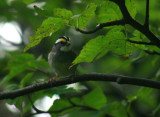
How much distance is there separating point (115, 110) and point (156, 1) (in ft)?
7.49

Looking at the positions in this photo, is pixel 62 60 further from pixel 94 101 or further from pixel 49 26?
pixel 49 26

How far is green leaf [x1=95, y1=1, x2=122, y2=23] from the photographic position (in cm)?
158

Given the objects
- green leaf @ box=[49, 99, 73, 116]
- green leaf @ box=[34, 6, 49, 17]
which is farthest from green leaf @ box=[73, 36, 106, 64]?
green leaf @ box=[49, 99, 73, 116]

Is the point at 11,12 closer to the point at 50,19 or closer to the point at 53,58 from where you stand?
the point at 53,58

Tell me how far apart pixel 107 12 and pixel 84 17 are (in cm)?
18

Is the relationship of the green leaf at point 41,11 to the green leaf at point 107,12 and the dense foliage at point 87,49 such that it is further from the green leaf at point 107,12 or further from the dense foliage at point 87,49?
the green leaf at point 107,12

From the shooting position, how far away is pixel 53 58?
3883 millimetres

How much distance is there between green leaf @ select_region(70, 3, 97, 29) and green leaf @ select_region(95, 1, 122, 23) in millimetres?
117

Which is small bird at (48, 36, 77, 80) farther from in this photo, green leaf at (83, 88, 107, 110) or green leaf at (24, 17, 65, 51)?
green leaf at (24, 17, 65, 51)

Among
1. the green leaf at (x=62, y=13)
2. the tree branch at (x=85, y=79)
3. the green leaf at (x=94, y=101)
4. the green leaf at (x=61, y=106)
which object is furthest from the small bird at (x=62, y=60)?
the green leaf at (x=62, y=13)

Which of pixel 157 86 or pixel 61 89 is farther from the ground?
pixel 61 89

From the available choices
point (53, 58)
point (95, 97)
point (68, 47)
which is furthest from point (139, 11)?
point (95, 97)

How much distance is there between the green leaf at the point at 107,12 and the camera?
62.0 inches

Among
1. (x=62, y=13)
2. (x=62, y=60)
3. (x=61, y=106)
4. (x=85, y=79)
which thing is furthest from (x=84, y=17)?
(x=62, y=60)
